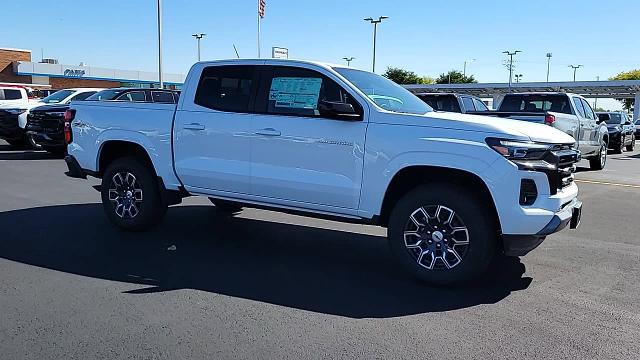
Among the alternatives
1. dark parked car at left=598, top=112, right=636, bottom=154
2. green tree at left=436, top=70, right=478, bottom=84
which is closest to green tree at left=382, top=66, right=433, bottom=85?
green tree at left=436, top=70, right=478, bottom=84

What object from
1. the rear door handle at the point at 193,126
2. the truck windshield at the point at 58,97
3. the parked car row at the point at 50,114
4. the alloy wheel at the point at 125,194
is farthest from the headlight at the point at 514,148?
the truck windshield at the point at 58,97

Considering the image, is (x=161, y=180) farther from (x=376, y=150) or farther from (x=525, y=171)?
(x=525, y=171)

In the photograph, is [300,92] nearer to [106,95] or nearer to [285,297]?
[285,297]

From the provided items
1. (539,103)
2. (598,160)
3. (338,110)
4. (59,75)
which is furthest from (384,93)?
(59,75)

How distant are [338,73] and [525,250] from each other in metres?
2.44

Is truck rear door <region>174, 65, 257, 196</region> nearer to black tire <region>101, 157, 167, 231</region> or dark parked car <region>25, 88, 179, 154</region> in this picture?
black tire <region>101, 157, 167, 231</region>

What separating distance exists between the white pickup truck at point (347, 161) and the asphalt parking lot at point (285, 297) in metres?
0.50

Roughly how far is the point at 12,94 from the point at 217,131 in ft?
50.9

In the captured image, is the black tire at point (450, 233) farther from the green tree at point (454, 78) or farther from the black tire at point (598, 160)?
the green tree at point (454, 78)

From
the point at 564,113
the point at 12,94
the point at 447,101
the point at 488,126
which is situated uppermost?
the point at 447,101

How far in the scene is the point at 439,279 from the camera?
4.91m

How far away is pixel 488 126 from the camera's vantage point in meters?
4.68

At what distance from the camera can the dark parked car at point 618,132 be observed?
72.6 feet

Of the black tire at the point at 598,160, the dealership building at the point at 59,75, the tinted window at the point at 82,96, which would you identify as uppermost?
the dealership building at the point at 59,75
